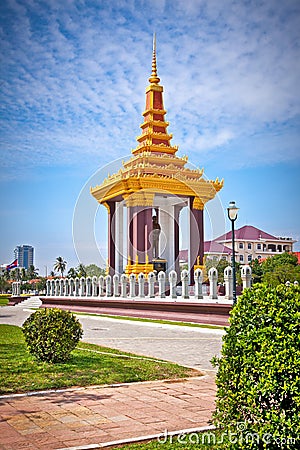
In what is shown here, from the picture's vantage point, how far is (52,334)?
26.7ft

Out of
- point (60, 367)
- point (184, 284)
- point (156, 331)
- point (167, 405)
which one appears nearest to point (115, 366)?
point (60, 367)

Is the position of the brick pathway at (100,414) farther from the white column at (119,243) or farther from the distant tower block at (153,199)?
the white column at (119,243)

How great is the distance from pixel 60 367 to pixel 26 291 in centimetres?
7761

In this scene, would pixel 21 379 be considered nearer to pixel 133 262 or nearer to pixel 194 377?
pixel 194 377

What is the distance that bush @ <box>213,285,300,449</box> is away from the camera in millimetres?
3787

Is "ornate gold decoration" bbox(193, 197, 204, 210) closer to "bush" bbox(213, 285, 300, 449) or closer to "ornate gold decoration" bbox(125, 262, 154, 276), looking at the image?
"ornate gold decoration" bbox(125, 262, 154, 276)

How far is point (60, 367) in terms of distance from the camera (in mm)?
8039

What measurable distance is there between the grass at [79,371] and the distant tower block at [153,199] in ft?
63.1

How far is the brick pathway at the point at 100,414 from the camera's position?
4840 mm

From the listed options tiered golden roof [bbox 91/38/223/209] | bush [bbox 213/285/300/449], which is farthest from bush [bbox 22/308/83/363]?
tiered golden roof [bbox 91/38/223/209]

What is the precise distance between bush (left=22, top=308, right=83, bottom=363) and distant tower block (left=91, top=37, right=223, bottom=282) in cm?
2001

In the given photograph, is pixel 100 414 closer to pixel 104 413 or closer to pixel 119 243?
pixel 104 413

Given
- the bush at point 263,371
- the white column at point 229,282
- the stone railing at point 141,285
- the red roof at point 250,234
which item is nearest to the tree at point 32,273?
the red roof at point 250,234

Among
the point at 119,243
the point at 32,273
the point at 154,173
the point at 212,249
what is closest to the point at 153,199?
the point at 154,173
